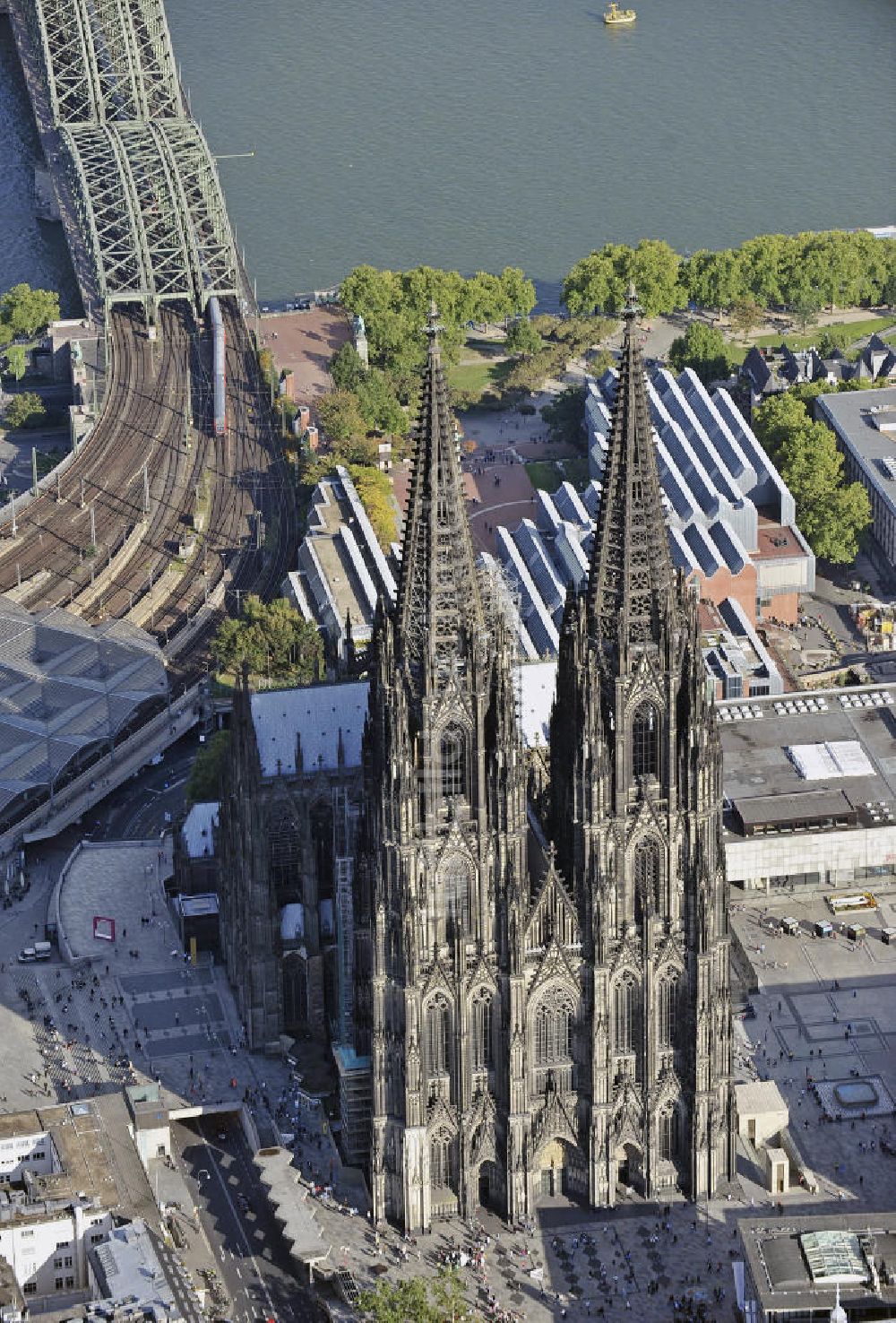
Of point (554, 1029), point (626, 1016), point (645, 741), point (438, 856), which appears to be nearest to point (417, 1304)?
point (554, 1029)

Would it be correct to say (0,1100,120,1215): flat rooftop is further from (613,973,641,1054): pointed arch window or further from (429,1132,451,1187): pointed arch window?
(613,973,641,1054): pointed arch window

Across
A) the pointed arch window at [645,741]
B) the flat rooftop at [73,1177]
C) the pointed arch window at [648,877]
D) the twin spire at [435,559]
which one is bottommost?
the flat rooftop at [73,1177]

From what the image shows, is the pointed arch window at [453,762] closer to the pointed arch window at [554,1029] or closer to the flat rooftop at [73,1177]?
the pointed arch window at [554,1029]

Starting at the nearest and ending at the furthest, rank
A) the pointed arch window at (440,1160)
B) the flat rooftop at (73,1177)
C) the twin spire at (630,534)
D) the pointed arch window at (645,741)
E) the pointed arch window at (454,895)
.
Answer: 1. the twin spire at (630,534)
2. the pointed arch window at (645,741)
3. the pointed arch window at (454,895)
4. the flat rooftop at (73,1177)
5. the pointed arch window at (440,1160)

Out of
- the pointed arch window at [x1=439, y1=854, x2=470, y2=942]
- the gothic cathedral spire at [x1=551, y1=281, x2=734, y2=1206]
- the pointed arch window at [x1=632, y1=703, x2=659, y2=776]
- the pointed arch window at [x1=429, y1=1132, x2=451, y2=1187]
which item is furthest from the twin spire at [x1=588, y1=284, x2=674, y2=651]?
the pointed arch window at [x1=429, y1=1132, x2=451, y2=1187]

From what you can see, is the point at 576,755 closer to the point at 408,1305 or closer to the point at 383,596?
the point at 383,596

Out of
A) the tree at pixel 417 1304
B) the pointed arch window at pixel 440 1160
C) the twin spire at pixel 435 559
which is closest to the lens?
the twin spire at pixel 435 559

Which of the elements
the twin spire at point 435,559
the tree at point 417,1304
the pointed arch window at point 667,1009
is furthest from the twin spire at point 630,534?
the tree at point 417,1304
